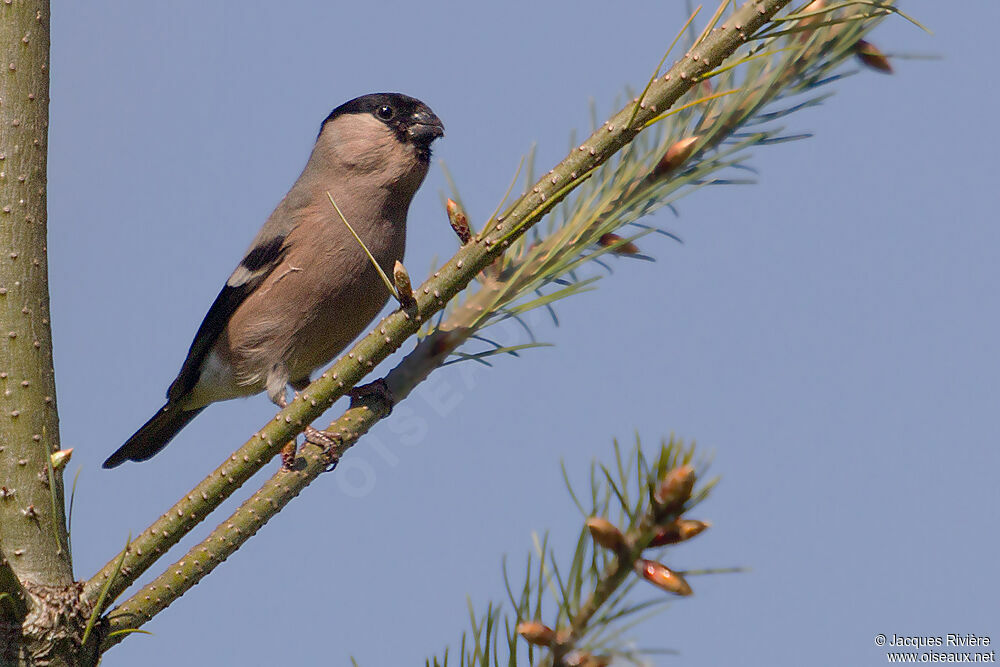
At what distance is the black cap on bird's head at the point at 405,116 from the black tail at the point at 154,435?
6.82 feet

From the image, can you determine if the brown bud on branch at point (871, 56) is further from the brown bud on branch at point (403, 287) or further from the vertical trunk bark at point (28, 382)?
the vertical trunk bark at point (28, 382)

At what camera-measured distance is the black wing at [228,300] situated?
15.6 ft

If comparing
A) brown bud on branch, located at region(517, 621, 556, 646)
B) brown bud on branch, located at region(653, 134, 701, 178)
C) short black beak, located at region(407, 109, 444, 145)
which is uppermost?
short black beak, located at region(407, 109, 444, 145)

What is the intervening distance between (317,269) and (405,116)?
1.16m

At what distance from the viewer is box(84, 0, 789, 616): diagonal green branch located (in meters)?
1.64

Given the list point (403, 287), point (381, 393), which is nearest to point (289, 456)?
point (381, 393)

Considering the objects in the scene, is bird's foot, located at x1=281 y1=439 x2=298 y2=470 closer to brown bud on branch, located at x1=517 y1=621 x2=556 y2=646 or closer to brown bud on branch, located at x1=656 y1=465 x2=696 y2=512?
brown bud on branch, located at x1=517 y1=621 x2=556 y2=646

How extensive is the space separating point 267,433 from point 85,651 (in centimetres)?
57

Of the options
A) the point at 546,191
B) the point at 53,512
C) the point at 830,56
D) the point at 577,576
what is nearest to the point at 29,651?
the point at 53,512

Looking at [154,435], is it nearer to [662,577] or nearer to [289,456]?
[289,456]

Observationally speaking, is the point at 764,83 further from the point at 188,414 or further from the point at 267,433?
the point at 188,414

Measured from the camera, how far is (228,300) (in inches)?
193

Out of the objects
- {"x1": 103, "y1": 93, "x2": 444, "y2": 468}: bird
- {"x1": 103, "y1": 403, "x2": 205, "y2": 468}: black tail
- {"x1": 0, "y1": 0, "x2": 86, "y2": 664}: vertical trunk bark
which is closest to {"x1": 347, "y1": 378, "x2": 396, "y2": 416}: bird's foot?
{"x1": 0, "y1": 0, "x2": 86, "y2": 664}: vertical trunk bark

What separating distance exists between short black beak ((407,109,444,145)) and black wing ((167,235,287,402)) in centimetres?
89
